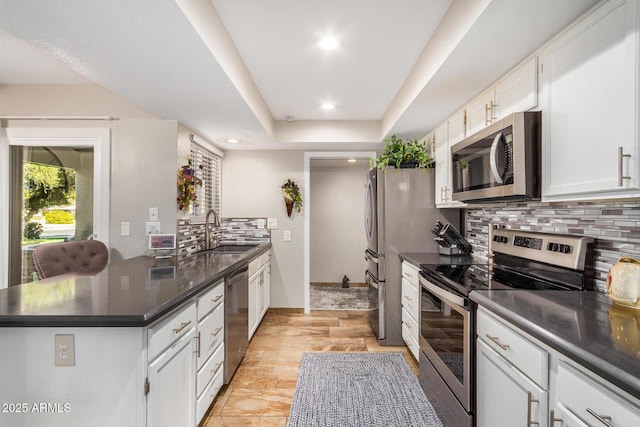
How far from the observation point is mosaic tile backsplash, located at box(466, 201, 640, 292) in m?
1.39

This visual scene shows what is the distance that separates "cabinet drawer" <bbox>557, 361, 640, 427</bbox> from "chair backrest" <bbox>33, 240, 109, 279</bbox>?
2.45m

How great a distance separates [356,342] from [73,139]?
330 cm

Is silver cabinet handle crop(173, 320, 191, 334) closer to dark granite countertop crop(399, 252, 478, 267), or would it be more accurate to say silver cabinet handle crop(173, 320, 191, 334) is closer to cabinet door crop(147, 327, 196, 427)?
cabinet door crop(147, 327, 196, 427)

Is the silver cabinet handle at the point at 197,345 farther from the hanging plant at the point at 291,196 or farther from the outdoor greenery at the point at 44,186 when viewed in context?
the hanging plant at the point at 291,196

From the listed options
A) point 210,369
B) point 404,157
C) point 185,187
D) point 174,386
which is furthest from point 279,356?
point 404,157

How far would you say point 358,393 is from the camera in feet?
7.39

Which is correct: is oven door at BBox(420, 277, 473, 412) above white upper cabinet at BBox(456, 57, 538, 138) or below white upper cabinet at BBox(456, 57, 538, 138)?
below

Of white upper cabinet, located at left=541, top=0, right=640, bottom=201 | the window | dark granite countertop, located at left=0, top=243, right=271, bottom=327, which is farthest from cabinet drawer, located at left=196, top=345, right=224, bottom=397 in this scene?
white upper cabinet, located at left=541, top=0, right=640, bottom=201

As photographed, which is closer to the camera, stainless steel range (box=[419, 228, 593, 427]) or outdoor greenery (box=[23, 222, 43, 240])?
stainless steel range (box=[419, 228, 593, 427])

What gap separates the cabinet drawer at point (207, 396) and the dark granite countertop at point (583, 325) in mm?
1601

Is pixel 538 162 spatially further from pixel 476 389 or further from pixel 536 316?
pixel 476 389

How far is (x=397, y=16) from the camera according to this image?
1774mm

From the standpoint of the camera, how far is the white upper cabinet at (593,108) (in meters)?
1.10

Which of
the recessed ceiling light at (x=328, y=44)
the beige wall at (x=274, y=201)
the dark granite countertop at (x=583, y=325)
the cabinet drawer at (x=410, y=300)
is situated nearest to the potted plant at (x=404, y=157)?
the cabinet drawer at (x=410, y=300)
